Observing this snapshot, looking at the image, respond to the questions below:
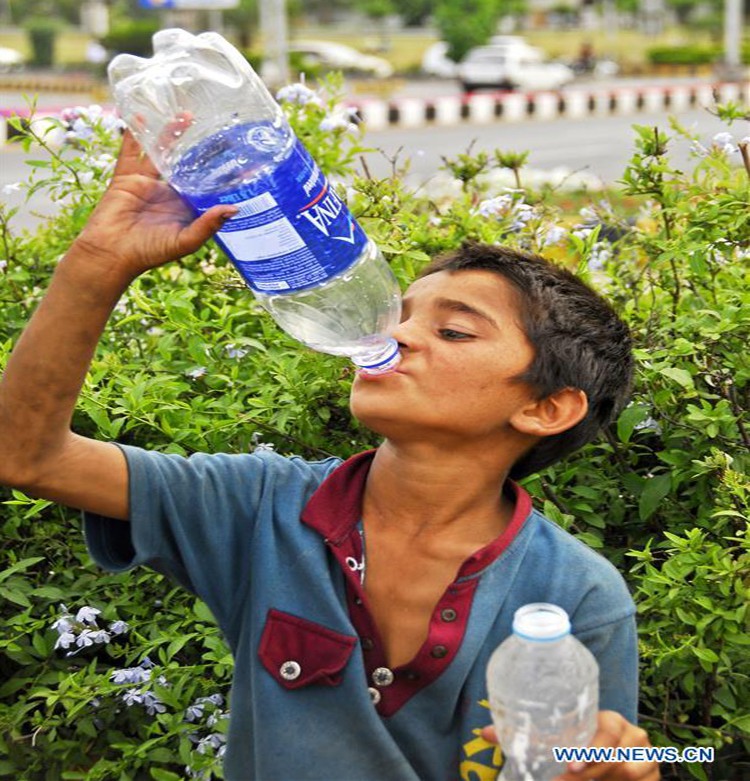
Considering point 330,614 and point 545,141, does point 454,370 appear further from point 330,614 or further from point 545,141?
point 545,141

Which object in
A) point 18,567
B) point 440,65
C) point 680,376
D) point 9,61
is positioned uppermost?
point 680,376

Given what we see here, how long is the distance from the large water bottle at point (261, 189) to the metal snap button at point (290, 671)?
45cm

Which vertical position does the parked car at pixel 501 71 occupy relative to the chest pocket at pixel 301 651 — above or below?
below

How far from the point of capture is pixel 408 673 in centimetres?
201

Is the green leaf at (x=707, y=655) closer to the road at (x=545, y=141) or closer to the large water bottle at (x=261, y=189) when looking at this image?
the large water bottle at (x=261, y=189)

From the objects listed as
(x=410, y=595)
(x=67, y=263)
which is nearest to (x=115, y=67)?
(x=67, y=263)

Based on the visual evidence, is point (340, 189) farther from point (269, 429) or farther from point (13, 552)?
point (13, 552)

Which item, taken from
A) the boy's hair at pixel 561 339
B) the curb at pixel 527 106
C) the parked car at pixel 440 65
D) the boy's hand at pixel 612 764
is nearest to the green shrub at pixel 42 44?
the parked car at pixel 440 65

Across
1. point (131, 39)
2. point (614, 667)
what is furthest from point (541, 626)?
point (131, 39)

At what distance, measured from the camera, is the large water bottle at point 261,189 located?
2010mm

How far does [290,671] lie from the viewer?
2.01 metres

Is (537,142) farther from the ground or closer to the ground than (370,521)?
closer to the ground

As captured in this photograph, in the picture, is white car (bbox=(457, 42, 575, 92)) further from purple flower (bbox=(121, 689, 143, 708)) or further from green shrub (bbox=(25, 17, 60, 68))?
purple flower (bbox=(121, 689, 143, 708))

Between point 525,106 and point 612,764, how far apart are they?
22378 mm
